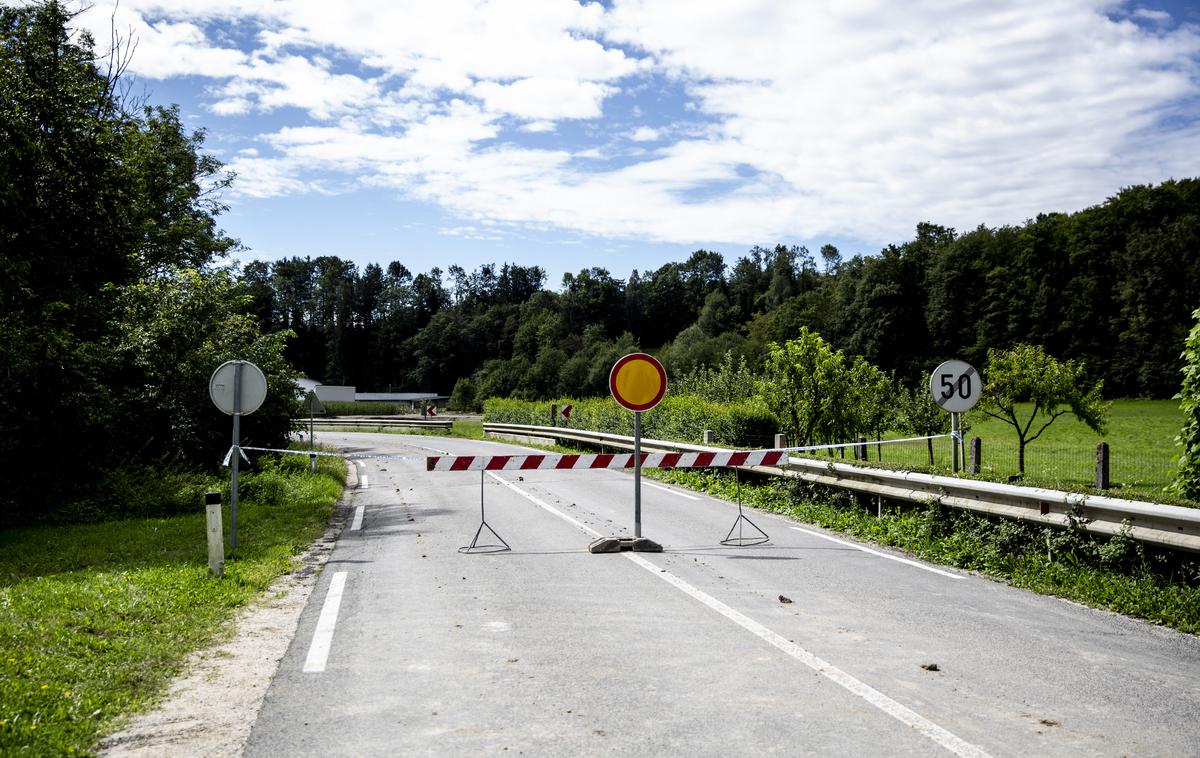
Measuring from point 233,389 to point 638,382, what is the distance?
4925 mm

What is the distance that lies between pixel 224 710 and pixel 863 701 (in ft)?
11.7

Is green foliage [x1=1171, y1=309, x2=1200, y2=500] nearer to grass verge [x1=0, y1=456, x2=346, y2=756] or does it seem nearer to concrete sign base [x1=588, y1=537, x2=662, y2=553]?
concrete sign base [x1=588, y1=537, x2=662, y2=553]

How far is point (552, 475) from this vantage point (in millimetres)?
20766

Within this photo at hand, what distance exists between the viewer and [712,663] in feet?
18.3

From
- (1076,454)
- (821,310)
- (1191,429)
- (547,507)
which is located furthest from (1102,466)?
(821,310)

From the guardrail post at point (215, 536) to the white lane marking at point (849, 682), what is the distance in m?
4.79

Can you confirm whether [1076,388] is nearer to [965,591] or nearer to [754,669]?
[965,591]

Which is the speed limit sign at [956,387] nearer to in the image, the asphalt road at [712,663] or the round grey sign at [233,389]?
the asphalt road at [712,663]

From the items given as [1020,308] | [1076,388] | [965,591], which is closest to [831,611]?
[965,591]

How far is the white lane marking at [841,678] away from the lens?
13.8ft

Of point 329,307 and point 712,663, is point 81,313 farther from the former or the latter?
point 329,307

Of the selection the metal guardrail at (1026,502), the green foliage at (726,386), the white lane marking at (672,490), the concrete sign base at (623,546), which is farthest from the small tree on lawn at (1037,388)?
the concrete sign base at (623,546)

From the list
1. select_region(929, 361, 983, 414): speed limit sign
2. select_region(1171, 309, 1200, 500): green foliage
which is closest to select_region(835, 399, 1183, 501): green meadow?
select_region(1171, 309, 1200, 500): green foliage

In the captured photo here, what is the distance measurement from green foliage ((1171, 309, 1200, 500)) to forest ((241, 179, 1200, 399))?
18.4m
